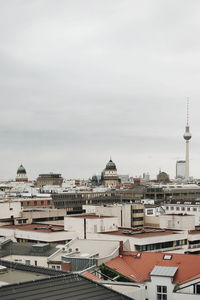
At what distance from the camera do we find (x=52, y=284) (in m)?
31.2

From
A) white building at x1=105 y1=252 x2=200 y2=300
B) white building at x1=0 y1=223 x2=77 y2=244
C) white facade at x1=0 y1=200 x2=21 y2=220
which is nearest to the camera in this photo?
white building at x1=105 y1=252 x2=200 y2=300

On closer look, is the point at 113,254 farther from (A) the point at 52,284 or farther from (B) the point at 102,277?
(A) the point at 52,284

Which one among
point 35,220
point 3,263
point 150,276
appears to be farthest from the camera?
point 35,220

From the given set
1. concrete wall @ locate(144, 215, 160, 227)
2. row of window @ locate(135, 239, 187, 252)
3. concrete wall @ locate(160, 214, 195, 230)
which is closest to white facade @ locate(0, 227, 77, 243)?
row of window @ locate(135, 239, 187, 252)

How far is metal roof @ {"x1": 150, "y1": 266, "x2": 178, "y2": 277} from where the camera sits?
49.0 m

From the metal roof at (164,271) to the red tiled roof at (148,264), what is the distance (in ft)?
2.70

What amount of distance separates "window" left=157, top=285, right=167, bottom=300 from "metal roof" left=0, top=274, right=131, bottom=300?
16.8 metres

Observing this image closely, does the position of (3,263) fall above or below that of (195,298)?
above

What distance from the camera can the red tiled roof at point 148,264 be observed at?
51.0 metres

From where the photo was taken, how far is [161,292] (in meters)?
48.6

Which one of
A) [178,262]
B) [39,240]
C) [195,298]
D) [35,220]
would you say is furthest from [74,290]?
[35,220]

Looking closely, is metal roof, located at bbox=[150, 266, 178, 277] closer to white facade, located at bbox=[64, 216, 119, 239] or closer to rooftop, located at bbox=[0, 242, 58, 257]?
rooftop, located at bbox=[0, 242, 58, 257]

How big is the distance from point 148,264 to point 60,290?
2612 centimetres

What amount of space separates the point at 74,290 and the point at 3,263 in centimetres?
1420
